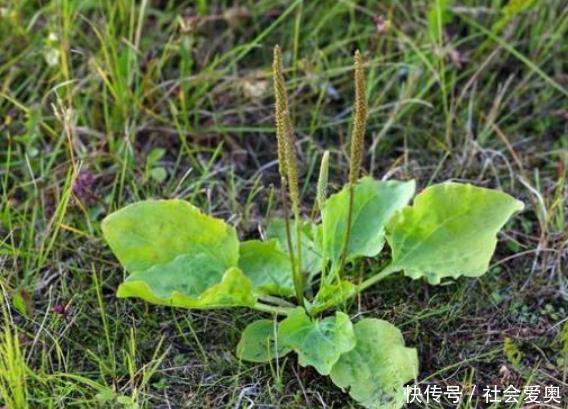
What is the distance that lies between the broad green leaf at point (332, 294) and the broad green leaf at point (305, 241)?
96mm

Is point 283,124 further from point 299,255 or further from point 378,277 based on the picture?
point 378,277

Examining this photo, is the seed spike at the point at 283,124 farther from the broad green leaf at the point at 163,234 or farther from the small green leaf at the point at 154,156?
the small green leaf at the point at 154,156

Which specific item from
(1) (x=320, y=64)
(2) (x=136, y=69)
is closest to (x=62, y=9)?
(2) (x=136, y=69)

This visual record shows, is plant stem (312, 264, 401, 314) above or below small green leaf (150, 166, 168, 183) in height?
below

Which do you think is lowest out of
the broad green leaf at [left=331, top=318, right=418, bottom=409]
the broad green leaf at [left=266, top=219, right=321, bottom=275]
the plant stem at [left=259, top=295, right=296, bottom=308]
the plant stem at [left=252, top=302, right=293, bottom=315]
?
the broad green leaf at [left=331, top=318, right=418, bottom=409]

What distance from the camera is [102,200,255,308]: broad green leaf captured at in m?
1.75

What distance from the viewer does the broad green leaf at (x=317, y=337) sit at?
5.43 ft

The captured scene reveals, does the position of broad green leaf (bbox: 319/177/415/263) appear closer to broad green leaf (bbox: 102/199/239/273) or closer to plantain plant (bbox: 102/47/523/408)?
plantain plant (bbox: 102/47/523/408)

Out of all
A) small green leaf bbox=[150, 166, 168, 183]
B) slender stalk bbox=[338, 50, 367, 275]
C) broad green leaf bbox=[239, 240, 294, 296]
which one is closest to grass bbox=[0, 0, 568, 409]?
small green leaf bbox=[150, 166, 168, 183]

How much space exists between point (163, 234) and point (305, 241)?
0.28 meters

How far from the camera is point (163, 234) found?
180 centimetres

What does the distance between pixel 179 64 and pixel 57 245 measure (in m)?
0.63

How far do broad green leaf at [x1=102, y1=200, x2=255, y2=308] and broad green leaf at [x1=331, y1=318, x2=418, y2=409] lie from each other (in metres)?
0.21

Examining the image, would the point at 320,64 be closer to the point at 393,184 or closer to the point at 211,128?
the point at 211,128
